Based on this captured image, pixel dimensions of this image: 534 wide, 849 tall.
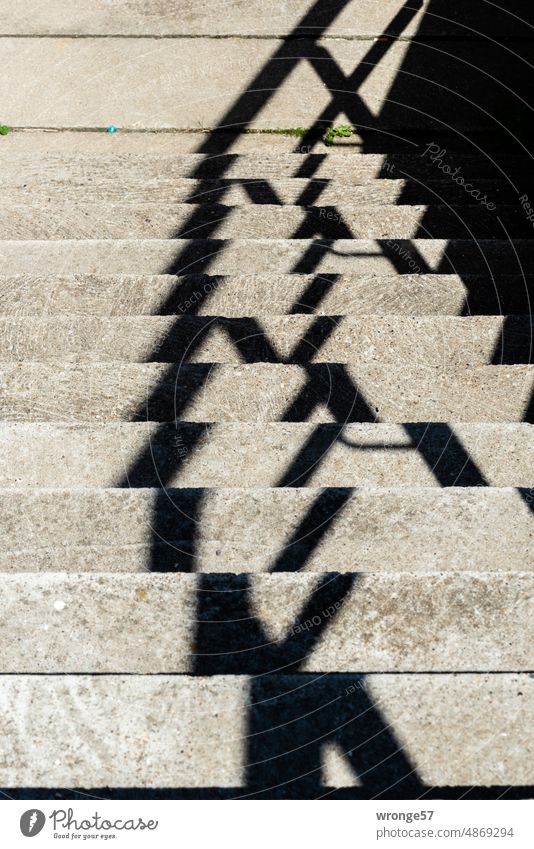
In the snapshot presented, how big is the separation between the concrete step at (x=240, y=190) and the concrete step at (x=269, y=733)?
126 inches

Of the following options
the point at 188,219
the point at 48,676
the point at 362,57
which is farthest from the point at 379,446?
the point at 362,57

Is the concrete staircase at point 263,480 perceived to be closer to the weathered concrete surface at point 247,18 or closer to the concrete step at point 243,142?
the concrete step at point 243,142

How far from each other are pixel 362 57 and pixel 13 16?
2577mm

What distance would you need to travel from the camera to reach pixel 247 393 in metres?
2.98

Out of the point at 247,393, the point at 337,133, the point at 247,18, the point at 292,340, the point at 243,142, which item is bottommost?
the point at 337,133

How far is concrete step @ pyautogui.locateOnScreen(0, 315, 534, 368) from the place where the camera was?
3.25m

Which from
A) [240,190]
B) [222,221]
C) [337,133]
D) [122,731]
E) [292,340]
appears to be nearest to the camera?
[122,731]

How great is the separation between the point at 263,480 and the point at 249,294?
1240mm

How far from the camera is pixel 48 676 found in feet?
6.12

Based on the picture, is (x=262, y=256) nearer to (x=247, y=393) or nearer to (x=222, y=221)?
(x=222, y=221)

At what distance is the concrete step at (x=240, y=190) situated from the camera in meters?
4.55

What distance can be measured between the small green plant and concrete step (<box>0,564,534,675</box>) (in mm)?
4114

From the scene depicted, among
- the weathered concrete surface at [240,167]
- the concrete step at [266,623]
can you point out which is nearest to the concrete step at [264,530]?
the concrete step at [266,623]

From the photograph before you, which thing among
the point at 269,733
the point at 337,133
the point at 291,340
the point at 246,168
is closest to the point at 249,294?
the point at 291,340
